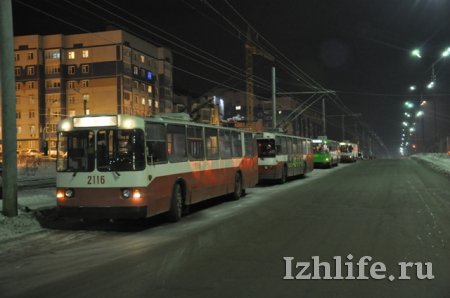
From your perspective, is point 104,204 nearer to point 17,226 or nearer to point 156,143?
point 156,143

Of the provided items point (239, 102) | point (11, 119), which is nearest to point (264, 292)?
point (11, 119)

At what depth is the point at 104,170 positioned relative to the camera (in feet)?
39.0

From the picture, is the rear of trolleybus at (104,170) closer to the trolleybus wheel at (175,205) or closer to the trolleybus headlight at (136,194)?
the trolleybus headlight at (136,194)

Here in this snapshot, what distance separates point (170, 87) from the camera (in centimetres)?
10956

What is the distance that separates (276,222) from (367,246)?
11.7 feet

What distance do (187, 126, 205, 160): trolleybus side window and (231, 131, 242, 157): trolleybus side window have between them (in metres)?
3.34

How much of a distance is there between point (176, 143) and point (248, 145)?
299 inches

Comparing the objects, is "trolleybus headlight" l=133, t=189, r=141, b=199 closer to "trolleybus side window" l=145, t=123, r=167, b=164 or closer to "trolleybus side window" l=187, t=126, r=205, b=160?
"trolleybus side window" l=145, t=123, r=167, b=164

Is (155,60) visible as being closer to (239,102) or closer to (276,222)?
(239,102)

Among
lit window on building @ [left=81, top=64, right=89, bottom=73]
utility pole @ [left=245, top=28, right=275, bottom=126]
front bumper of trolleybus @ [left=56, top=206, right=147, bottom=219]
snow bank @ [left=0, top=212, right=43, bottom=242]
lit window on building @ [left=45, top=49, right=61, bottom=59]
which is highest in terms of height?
lit window on building @ [left=45, top=49, right=61, bottom=59]

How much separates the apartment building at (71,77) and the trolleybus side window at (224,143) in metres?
75.0

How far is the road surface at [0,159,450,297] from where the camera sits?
673 centimetres

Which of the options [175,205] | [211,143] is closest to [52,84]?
[211,143]

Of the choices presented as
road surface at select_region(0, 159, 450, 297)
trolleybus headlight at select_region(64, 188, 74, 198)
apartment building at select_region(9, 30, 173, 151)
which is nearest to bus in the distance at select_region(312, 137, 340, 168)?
road surface at select_region(0, 159, 450, 297)
